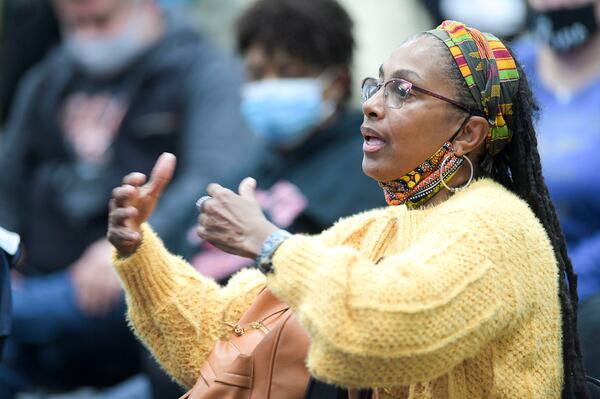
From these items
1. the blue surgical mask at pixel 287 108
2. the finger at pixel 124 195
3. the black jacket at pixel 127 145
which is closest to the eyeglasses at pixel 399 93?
the finger at pixel 124 195

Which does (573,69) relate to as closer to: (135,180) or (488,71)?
(488,71)

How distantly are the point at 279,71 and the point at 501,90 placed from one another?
2281mm

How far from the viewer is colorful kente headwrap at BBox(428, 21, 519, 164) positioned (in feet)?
10.3

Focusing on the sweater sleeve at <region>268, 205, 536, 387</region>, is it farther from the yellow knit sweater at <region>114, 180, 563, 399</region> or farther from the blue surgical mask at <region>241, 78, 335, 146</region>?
the blue surgical mask at <region>241, 78, 335, 146</region>

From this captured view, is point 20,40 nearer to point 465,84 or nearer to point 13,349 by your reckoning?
point 13,349

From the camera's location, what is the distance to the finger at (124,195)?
328 cm

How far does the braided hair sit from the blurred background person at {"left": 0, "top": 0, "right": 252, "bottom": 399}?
2561mm

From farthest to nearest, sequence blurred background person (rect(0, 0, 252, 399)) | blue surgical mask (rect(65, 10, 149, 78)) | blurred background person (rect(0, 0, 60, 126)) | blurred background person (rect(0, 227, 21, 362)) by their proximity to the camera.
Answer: blurred background person (rect(0, 0, 60, 126)), blue surgical mask (rect(65, 10, 149, 78)), blurred background person (rect(0, 0, 252, 399)), blurred background person (rect(0, 227, 21, 362))

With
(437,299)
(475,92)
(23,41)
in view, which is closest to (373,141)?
(475,92)

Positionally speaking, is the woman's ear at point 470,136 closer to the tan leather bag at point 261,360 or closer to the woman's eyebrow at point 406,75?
the woman's eyebrow at point 406,75

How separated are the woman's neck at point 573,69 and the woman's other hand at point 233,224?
247 centimetres

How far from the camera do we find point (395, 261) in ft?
9.34

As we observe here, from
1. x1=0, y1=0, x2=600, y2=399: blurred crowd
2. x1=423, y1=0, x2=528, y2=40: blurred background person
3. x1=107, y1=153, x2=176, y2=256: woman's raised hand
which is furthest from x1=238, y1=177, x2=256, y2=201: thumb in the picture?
x1=423, y1=0, x2=528, y2=40: blurred background person

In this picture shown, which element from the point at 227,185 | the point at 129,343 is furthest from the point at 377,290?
the point at 129,343
